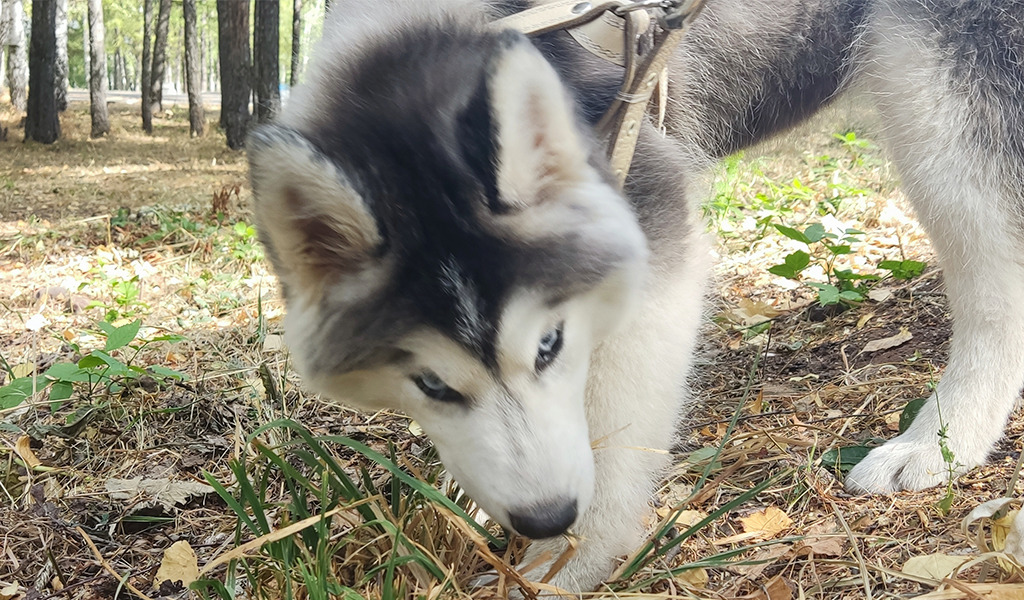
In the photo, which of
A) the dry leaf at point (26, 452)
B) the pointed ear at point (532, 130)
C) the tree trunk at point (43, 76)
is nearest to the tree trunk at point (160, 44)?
the tree trunk at point (43, 76)

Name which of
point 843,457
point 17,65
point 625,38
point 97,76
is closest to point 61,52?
point 97,76

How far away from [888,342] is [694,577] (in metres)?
1.84

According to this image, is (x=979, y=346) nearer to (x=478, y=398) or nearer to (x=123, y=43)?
(x=478, y=398)

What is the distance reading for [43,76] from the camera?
1283cm

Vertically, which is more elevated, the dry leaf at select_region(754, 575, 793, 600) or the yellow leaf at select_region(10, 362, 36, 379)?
the dry leaf at select_region(754, 575, 793, 600)

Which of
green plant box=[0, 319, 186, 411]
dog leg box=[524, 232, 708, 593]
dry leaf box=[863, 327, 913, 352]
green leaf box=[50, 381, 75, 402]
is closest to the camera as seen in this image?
dog leg box=[524, 232, 708, 593]

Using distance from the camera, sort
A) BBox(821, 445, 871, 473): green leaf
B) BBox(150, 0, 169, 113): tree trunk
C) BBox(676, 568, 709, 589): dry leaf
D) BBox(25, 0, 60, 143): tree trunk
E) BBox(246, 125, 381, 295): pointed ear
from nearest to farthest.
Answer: BBox(246, 125, 381, 295): pointed ear < BBox(676, 568, 709, 589): dry leaf < BBox(821, 445, 871, 473): green leaf < BBox(25, 0, 60, 143): tree trunk < BBox(150, 0, 169, 113): tree trunk

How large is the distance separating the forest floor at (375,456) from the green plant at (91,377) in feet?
0.05

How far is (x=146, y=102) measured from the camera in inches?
728

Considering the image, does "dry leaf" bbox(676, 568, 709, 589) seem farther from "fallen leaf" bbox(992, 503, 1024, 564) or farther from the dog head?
"fallen leaf" bbox(992, 503, 1024, 564)

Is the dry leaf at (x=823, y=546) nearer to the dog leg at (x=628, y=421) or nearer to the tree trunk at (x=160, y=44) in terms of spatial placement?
the dog leg at (x=628, y=421)

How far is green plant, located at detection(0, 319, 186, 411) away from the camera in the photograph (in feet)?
8.49

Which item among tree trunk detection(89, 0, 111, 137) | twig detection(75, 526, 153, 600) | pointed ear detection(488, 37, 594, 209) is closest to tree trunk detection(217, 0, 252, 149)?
tree trunk detection(89, 0, 111, 137)

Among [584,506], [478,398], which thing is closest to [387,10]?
[478,398]
